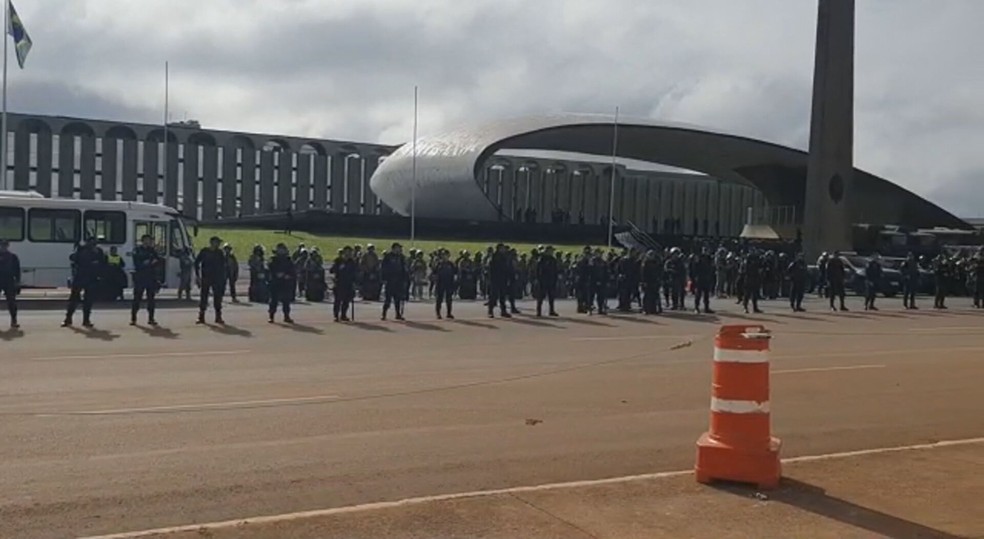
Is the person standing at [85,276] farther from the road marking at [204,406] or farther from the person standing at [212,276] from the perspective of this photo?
the road marking at [204,406]

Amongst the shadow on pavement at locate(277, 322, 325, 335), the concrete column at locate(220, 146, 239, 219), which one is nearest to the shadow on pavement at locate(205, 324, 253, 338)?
the shadow on pavement at locate(277, 322, 325, 335)

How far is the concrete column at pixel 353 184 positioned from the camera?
292ft

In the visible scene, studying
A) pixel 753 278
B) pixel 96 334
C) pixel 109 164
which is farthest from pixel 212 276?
pixel 109 164

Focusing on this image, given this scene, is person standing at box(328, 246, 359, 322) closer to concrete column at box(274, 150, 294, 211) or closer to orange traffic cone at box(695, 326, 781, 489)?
orange traffic cone at box(695, 326, 781, 489)

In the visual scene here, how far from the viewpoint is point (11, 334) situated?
17484mm

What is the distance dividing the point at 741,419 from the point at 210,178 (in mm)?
75171

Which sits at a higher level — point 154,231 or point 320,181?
point 320,181

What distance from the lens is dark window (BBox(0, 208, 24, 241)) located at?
28484 mm

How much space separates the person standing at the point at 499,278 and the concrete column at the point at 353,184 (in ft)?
214

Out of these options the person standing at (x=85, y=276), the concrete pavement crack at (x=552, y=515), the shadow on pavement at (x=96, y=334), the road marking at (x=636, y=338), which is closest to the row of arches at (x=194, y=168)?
the person standing at (x=85, y=276)

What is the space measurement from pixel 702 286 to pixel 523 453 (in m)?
20.0

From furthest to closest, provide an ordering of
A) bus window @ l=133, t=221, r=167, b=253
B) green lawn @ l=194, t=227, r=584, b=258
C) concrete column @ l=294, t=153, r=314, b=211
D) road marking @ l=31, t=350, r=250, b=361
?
concrete column @ l=294, t=153, r=314, b=211 < green lawn @ l=194, t=227, r=584, b=258 < bus window @ l=133, t=221, r=167, b=253 < road marking @ l=31, t=350, r=250, b=361

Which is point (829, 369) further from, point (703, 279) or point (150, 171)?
point (150, 171)

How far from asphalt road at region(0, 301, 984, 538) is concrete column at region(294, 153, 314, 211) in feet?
216
